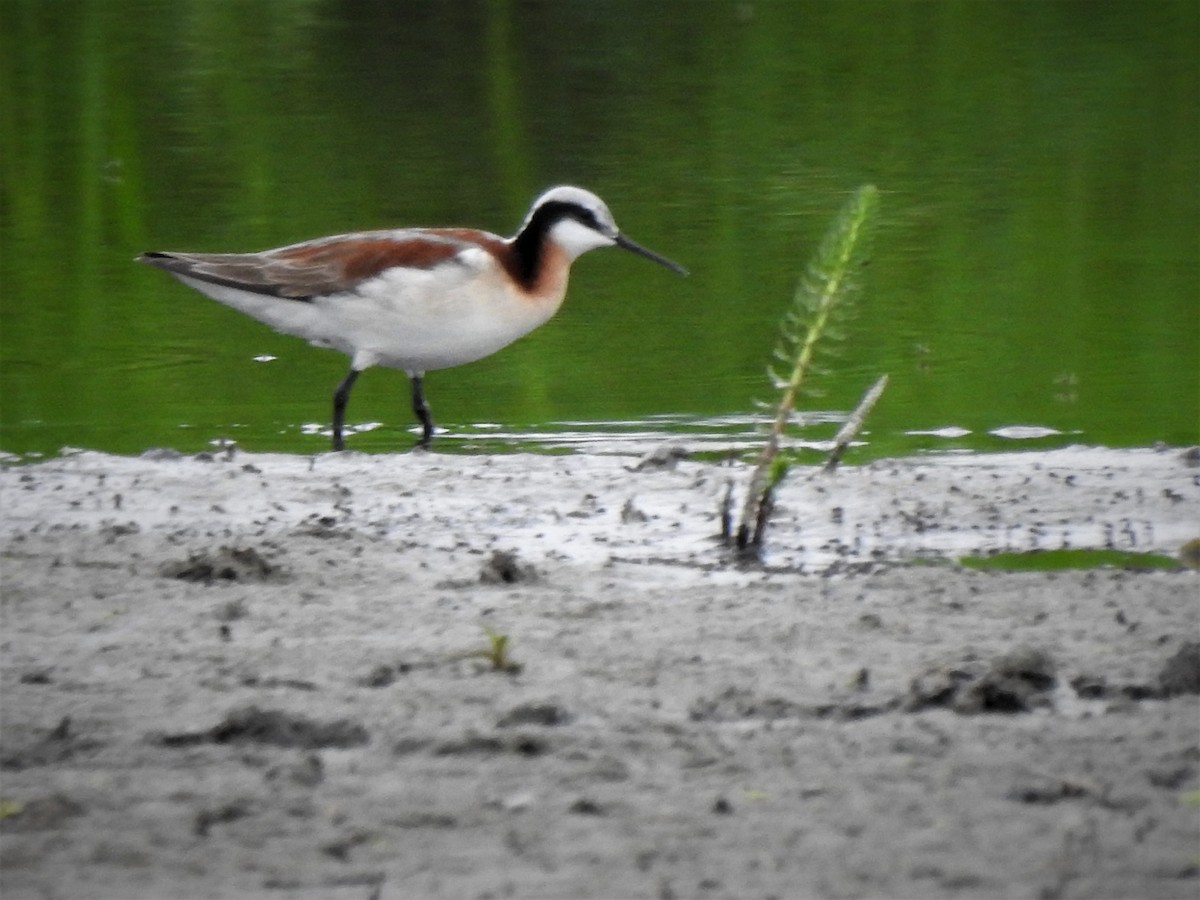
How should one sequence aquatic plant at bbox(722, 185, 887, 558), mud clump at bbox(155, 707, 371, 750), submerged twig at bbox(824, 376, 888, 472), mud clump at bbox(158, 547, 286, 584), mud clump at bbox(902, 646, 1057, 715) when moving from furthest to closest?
1. submerged twig at bbox(824, 376, 888, 472)
2. aquatic plant at bbox(722, 185, 887, 558)
3. mud clump at bbox(158, 547, 286, 584)
4. mud clump at bbox(902, 646, 1057, 715)
5. mud clump at bbox(155, 707, 371, 750)

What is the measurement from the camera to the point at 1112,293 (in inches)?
439

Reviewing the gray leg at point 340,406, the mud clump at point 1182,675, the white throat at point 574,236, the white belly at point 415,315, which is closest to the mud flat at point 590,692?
the mud clump at point 1182,675

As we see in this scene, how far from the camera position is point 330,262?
8844mm

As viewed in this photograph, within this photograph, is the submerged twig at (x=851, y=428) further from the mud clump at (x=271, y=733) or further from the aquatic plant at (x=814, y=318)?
the mud clump at (x=271, y=733)

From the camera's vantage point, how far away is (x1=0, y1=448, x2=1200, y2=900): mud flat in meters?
3.79

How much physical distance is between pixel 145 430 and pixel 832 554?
3.40 metres

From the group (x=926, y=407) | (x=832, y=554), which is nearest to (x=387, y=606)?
(x=832, y=554)

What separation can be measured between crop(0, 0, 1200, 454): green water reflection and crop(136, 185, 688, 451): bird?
356 millimetres

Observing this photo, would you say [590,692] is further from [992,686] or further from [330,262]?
[330,262]

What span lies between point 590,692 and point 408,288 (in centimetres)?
411

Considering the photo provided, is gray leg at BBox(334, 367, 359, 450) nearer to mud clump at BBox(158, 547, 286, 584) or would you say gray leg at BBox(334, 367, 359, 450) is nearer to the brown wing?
the brown wing

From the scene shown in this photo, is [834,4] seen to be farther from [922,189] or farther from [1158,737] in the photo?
[1158,737]

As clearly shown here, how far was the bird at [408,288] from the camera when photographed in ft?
28.6

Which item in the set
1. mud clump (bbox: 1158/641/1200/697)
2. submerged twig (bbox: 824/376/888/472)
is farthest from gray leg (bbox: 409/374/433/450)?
mud clump (bbox: 1158/641/1200/697)
